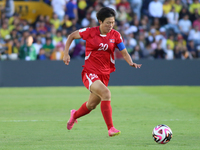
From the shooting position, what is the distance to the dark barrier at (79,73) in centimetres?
1712

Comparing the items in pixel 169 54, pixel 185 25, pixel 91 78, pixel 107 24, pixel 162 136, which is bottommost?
pixel 169 54

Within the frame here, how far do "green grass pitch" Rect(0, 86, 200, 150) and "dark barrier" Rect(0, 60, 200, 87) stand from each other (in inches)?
76.7

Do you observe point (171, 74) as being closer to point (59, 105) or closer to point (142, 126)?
point (59, 105)

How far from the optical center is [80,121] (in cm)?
845

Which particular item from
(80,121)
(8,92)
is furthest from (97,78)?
(8,92)

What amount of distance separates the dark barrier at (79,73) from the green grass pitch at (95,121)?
6.39 ft

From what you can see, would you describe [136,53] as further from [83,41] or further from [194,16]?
[194,16]

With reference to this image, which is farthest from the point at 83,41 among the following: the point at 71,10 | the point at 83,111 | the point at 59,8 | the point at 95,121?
the point at 83,111

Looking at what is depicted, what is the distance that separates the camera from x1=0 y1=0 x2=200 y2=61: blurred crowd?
56.4 ft

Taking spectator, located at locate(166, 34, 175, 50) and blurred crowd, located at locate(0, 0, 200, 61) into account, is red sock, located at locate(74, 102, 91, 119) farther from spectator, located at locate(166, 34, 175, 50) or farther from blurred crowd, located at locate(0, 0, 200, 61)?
spectator, located at locate(166, 34, 175, 50)

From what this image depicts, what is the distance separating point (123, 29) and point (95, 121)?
10955mm

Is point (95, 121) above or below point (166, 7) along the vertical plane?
below

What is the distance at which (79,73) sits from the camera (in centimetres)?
1727

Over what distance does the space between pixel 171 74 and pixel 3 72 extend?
7.08 meters
